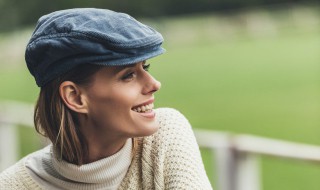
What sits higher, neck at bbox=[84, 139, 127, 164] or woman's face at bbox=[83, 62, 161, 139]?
woman's face at bbox=[83, 62, 161, 139]

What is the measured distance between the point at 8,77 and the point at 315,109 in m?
15.5

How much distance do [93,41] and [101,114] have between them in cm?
21

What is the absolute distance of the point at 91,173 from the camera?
2.11m

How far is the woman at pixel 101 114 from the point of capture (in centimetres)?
198

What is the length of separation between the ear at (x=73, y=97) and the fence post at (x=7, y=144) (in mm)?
5218

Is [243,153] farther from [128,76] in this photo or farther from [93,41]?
[93,41]

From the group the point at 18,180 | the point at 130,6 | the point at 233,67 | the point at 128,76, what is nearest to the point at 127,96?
the point at 128,76

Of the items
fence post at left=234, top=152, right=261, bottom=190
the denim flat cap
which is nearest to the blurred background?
fence post at left=234, top=152, right=261, bottom=190

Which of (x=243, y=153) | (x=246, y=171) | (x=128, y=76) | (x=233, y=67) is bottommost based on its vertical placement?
(x=233, y=67)

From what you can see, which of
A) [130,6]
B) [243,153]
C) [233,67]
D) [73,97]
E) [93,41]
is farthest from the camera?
[130,6]

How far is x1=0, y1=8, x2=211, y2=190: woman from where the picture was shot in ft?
6.49

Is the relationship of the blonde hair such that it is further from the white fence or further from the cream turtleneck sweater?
A: the white fence

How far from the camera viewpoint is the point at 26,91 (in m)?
28.2

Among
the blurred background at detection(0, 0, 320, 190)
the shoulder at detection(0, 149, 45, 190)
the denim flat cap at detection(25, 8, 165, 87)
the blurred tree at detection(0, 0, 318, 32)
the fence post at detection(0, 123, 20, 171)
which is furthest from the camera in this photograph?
the blurred tree at detection(0, 0, 318, 32)
